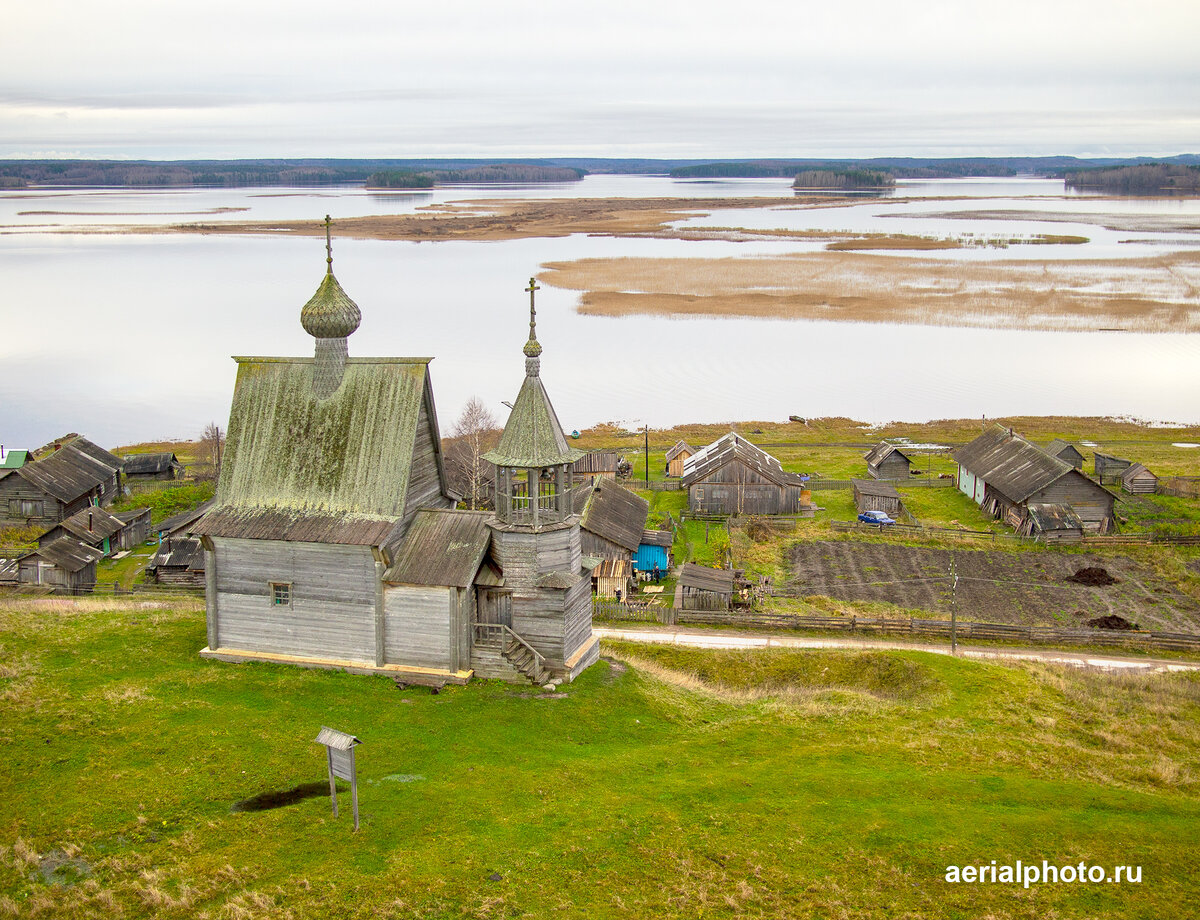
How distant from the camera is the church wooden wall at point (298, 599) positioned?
2562 cm

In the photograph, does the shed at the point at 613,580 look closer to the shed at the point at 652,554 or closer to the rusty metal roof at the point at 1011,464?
the shed at the point at 652,554

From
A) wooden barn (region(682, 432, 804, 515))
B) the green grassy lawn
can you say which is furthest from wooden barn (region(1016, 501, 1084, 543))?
the green grassy lawn

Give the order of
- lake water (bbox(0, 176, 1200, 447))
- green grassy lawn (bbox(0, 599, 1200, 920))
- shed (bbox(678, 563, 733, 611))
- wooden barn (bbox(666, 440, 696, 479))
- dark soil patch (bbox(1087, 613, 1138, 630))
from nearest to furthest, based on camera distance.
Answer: green grassy lawn (bbox(0, 599, 1200, 920)) → dark soil patch (bbox(1087, 613, 1138, 630)) → shed (bbox(678, 563, 733, 611)) → wooden barn (bbox(666, 440, 696, 479)) → lake water (bbox(0, 176, 1200, 447))

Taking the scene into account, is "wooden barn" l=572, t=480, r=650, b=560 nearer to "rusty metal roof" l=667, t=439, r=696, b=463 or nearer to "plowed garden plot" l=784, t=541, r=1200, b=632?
"plowed garden plot" l=784, t=541, r=1200, b=632

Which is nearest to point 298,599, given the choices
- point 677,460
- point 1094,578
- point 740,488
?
point 740,488

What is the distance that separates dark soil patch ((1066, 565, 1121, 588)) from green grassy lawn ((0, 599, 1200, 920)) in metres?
12.3

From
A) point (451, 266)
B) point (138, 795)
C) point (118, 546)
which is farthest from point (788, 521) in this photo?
point (451, 266)

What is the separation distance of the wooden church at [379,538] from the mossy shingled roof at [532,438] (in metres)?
0.04

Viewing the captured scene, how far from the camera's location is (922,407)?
74.9 metres

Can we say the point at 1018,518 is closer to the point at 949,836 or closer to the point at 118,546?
the point at 949,836

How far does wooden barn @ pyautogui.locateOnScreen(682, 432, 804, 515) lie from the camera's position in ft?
162

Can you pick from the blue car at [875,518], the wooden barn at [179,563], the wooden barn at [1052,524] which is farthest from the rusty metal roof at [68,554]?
the wooden barn at [1052,524]

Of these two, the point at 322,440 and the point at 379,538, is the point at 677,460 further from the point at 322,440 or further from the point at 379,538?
the point at 379,538

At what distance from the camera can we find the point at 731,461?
49.4 metres
